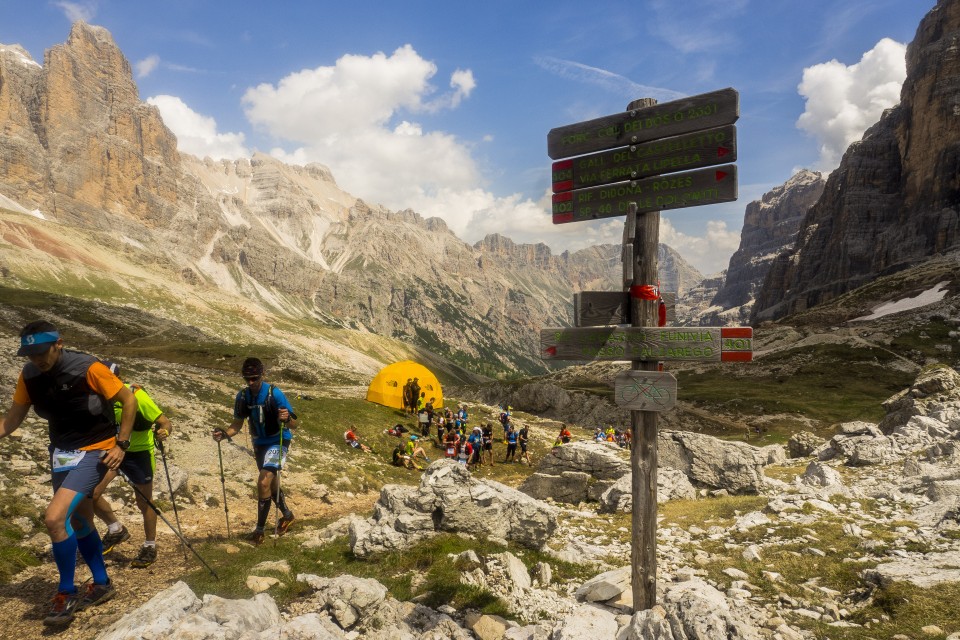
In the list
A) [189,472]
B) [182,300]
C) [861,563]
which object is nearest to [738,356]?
[861,563]

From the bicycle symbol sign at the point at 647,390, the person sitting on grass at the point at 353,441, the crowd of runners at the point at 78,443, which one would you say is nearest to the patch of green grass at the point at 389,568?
the crowd of runners at the point at 78,443

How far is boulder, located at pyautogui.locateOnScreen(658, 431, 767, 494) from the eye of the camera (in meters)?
17.4

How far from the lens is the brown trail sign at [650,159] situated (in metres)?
6.33

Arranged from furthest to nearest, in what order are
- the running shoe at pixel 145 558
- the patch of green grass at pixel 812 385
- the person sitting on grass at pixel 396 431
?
the patch of green grass at pixel 812 385, the person sitting on grass at pixel 396 431, the running shoe at pixel 145 558

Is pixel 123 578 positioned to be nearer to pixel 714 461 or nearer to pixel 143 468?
pixel 143 468

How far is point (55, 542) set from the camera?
20.9 ft

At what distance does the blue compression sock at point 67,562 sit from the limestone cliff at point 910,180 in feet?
664

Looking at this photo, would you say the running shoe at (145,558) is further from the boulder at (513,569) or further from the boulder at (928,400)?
the boulder at (928,400)

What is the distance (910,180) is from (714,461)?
215922 millimetres

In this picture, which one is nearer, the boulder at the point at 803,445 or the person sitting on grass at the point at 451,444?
the person sitting on grass at the point at 451,444

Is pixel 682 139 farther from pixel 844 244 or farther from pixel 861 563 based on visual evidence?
pixel 844 244

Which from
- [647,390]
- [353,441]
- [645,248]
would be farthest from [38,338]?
[353,441]

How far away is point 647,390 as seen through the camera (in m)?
6.39

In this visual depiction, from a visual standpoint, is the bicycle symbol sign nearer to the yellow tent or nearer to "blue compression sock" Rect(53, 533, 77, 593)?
"blue compression sock" Rect(53, 533, 77, 593)
